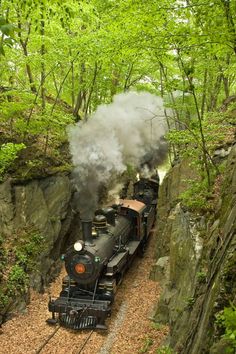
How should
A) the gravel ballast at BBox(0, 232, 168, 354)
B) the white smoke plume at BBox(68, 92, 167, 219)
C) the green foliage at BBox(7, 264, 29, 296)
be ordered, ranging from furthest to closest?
the white smoke plume at BBox(68, 92, 167, 219), the green foliage at BBox(7, 264, 29, 296), the gravel ballast at BBox(0, 232, 168, 354)

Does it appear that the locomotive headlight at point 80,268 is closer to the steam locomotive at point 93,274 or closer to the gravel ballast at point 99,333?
the steam locomotive at point 93,274

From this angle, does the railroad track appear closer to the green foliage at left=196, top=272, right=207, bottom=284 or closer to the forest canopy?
the green foliage at left=196, top=272, right=207, bottom=284

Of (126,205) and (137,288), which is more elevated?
(126,205)

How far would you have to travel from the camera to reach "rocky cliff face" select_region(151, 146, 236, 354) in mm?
4332

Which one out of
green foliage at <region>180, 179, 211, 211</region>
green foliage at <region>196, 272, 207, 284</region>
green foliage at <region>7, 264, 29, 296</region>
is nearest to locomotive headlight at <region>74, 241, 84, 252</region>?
green foliage at <region>7, 264, 29, 296</region>

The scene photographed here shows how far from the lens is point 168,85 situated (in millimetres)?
10273

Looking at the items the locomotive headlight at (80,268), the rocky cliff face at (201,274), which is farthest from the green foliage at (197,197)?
the locomotive headlight at (80,268)

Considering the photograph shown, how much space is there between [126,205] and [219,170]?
5.03 m

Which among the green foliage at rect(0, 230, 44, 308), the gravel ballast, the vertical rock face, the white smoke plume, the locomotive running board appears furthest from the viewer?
the white smoke plume

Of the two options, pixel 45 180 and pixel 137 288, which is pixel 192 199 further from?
pixel 45 180

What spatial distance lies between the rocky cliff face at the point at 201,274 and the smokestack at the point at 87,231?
2809mm

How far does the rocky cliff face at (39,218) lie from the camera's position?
1239 cm

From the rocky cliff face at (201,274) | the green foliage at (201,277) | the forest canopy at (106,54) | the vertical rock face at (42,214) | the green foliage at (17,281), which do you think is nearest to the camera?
the rocky cliff face at (201,274)

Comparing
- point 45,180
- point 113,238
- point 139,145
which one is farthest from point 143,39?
point 139,145
